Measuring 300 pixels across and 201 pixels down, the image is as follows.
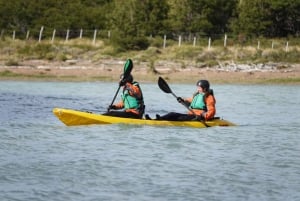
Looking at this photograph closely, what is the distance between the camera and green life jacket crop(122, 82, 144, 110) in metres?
17.8

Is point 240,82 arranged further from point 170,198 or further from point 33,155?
point 170,198

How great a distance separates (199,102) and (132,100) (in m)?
1.56

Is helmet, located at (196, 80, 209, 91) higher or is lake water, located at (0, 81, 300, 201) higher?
helmet, located at (196, 80, 209, 91)

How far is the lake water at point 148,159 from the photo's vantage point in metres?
11.3

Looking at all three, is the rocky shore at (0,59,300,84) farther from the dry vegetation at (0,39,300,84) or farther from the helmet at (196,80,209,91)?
the helmet at (196,80,209,91)

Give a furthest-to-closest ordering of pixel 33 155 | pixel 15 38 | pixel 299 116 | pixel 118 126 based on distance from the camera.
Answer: pixel 15 38 → pixel 299 116 → pixel 118 126 → pixel 33 155

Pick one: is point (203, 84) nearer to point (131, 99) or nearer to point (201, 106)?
point (201, 106)

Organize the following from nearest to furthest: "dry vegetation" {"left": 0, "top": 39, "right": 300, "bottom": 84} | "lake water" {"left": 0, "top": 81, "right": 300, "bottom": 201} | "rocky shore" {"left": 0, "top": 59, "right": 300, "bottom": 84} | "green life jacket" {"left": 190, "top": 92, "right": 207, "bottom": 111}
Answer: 1. "lake water" {"left": 0, "top": 81, "right": 300, "bottom": 201}
2. "green life jacket" {"left": 190, "top": 92, "right": 207, "bottom": 111}
3. "rocky shore" {"left": 0, "top": 59, "right": 300, "bottom": 84}
4. "dry vegetation" {"left": 0, "top": 39, "right": 300, "bottom": 84}

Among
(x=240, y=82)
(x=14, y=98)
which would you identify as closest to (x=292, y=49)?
(x=240, y=82)

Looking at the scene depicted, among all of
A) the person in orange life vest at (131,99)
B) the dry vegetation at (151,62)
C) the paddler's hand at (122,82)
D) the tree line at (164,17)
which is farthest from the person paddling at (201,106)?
the tree line at (164,17)

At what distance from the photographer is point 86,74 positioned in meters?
37.7

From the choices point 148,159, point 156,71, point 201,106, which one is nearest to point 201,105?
point 201,106

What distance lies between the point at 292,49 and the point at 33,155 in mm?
33790

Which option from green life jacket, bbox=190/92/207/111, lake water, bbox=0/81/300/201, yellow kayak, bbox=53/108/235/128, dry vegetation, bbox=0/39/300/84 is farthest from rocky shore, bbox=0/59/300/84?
yellow kayak, bbox=53/108/235/128
